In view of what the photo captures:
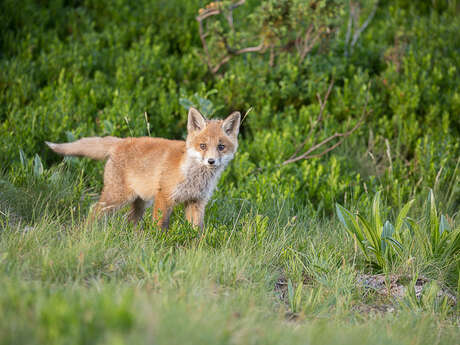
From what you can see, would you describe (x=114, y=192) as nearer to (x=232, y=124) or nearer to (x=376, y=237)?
(x=232, y=124)

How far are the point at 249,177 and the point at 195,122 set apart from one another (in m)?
1.46

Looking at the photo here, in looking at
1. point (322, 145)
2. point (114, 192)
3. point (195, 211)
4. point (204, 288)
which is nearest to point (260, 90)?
point (322, 145)

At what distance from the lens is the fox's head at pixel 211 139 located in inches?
189

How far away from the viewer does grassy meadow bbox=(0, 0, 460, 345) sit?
2.94m

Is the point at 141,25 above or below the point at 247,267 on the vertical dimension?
above

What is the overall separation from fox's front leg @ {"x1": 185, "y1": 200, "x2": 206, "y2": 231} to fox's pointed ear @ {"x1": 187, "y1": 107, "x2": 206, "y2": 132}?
2.56 feet

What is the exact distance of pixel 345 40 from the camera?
9.14 metres

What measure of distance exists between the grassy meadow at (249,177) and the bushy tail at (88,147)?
0.37m

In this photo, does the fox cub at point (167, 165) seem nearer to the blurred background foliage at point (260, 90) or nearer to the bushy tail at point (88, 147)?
the bushy tail at point (88, 147)

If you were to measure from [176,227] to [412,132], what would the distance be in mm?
4485

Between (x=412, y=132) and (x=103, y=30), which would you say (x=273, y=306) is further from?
(x=103, y=30)

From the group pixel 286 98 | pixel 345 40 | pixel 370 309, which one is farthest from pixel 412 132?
pixel 370 309

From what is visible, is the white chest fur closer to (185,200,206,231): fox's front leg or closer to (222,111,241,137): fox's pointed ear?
(185,200,206,231): fox's front leg

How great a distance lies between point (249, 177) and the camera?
628 cm
